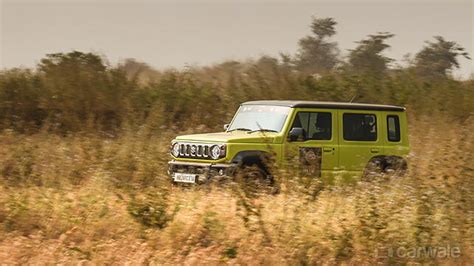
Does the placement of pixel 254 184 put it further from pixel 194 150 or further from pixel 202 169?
pixel 194 150

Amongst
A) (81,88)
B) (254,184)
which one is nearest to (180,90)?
(81,88)

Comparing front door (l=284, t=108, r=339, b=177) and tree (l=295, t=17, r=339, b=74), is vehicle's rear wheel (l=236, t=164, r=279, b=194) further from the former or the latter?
tree (l=295, t=17, r=339, b=74)

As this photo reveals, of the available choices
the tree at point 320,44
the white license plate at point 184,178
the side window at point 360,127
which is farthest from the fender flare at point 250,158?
the tree at point 320,44

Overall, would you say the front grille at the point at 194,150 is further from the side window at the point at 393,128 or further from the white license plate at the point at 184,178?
the side window at the point at 393,128

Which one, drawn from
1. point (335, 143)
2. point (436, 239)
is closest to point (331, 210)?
point (436, 239)

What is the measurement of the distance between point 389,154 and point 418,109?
32.8 feet

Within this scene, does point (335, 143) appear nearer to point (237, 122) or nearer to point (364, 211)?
point (237, 122)

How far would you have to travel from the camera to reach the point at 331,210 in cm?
883

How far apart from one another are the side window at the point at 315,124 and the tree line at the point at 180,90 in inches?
361

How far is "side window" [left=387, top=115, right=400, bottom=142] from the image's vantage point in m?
14.0

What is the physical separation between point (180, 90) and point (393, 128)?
1129cm

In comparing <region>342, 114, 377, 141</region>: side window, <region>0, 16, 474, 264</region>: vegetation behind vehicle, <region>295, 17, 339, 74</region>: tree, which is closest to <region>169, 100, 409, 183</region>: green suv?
<region>342, 114, 377, 141</region>: side window

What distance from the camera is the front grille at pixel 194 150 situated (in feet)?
41.1

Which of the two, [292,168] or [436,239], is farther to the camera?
[292,168]
